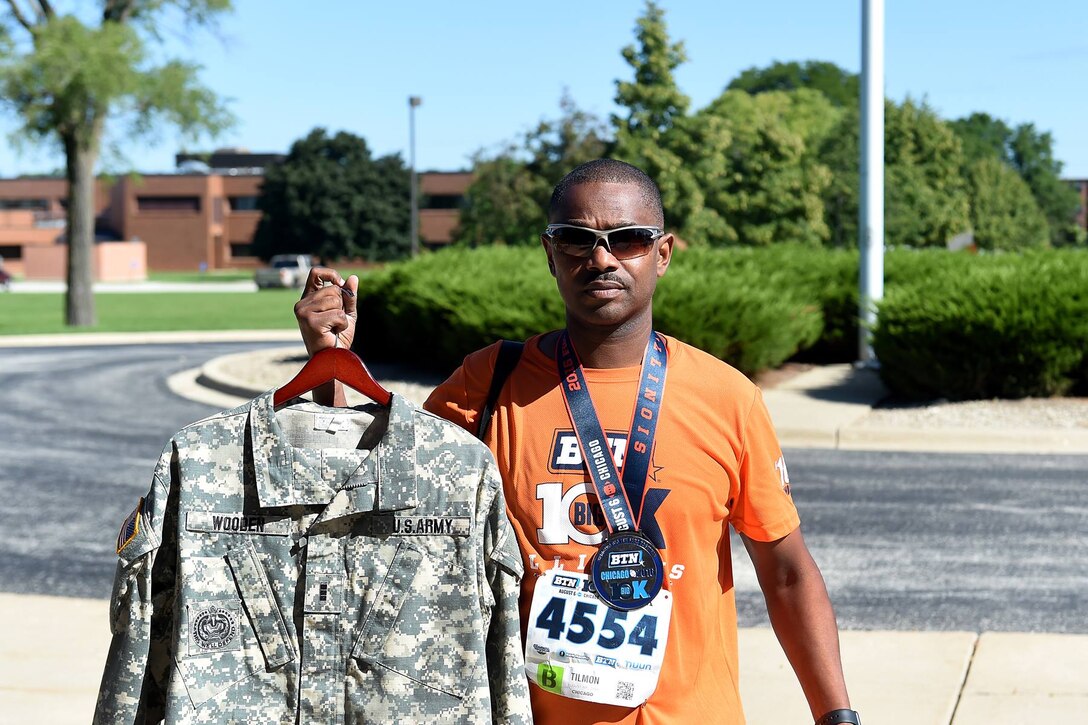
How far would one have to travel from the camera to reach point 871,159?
16359mm

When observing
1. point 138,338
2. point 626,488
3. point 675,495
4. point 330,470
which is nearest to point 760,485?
point 675,495

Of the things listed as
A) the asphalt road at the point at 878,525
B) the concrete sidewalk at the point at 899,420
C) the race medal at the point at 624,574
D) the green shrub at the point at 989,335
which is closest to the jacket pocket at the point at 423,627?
the race medal at the point at 624,574

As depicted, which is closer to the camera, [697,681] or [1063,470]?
[697,681]

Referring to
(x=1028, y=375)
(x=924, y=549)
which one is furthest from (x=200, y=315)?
(x=924, y=549)

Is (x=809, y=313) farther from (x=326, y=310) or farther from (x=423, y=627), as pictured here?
(x=423, y=627)

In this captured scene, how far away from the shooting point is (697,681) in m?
2.37

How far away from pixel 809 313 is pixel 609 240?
49.4ft

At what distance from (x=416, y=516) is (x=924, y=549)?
605 centimetres

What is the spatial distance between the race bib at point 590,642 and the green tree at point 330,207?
87.0m

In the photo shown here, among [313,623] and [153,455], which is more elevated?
[313,623]

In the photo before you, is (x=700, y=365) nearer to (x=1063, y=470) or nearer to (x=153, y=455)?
(x=1063, y=470)

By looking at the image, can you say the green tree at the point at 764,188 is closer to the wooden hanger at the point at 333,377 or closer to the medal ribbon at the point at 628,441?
the medal ribbon at the point at 628,441

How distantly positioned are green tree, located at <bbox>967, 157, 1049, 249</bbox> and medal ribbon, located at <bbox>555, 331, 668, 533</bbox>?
5417 cm

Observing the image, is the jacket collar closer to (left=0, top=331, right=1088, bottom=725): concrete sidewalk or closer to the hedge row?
(left=0, top=331, right=1088, bottom=725): concrete sidewalk
